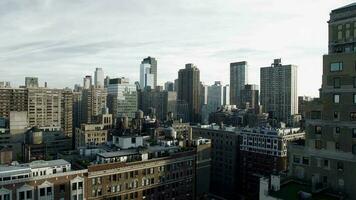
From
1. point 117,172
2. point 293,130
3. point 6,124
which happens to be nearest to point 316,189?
point 117,172

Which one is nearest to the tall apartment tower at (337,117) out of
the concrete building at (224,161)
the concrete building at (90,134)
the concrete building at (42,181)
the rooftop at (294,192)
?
the rooftop at (294,192)

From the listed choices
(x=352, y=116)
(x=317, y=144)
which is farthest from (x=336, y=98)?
(x=317, y=144)

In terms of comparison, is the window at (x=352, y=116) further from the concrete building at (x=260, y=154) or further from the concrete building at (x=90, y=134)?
the concrete building at (x=90, y=134)

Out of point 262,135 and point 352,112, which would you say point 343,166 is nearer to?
point 352,112

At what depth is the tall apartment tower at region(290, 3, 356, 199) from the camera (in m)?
41.3

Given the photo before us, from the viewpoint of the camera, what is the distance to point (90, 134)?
182375mm

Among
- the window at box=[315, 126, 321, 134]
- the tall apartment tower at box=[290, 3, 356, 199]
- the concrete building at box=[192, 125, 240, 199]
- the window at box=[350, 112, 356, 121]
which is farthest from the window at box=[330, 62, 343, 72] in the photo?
the concrete building at box=[192, 125, 240, 199]

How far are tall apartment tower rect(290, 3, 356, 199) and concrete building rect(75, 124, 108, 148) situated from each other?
147 meters

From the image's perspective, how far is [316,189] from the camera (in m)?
42.9

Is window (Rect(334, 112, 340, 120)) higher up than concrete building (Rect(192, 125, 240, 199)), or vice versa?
window (Rect(334, 112, 340, 120))

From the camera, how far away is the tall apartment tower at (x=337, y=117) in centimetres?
4131

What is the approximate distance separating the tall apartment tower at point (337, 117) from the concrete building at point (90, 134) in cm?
14705

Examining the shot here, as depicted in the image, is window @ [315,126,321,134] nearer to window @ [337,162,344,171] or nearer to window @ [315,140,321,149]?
window @ [315,140,321,149]

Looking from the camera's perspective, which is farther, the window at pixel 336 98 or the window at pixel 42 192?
the window at pixel 42 192
